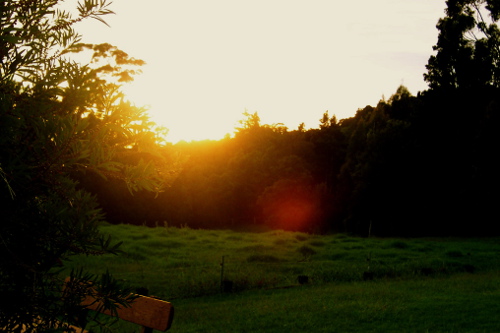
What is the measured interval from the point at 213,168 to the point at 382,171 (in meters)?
19.2

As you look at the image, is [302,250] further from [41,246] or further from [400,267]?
[41,246]

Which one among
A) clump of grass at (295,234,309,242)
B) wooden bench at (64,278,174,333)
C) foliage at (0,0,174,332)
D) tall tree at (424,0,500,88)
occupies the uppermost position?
tall tree at (424,0,500,88)

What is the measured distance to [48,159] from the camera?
5.93 feet

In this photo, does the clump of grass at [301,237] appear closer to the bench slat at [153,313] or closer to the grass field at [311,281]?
the grass field at [311,281]

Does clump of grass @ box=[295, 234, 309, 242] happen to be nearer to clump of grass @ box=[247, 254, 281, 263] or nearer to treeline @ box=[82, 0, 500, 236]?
clump of grass @ box=[247, 254, 281, 263]

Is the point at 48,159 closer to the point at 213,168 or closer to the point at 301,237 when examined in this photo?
the point at 301,237

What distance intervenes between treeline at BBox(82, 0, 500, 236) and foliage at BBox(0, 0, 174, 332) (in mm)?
33362

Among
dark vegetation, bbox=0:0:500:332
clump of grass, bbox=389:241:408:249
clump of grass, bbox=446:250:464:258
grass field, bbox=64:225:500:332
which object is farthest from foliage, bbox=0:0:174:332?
clump of grass, bbox=389:241:408:249

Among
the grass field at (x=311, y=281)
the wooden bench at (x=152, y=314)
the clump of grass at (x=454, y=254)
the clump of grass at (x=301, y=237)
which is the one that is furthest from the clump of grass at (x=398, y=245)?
the wooden bench at (x=152, y=314)

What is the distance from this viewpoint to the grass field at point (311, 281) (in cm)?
1057

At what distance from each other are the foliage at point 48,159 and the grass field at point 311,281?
570cm

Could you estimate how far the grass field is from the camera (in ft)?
34.7

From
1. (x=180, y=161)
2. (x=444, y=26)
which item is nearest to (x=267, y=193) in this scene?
(x=444, y=26)

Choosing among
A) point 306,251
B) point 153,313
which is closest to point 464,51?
point 306,251
